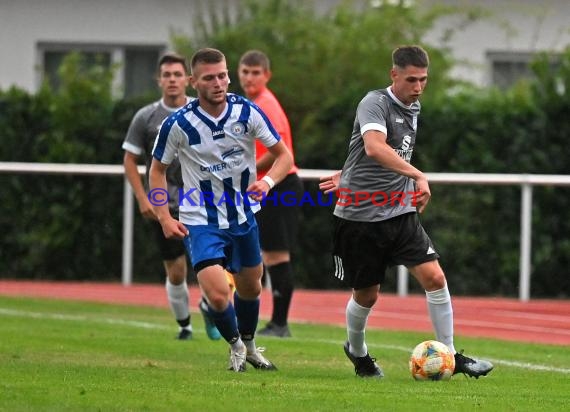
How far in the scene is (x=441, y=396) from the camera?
27.5 ft

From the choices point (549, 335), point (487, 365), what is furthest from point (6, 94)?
point (487, 365)

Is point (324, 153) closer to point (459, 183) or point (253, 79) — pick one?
point (459, 183)

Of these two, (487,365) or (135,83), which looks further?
(135,83)

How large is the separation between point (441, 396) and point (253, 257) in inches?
80.2

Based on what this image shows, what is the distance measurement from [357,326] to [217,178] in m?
1.36

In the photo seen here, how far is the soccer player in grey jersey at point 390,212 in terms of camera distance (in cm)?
950

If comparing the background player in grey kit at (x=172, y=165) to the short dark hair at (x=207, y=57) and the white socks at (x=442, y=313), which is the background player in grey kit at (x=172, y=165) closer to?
the short dark hair at (x=207, y=57)

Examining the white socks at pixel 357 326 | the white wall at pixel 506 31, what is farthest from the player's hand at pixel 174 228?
the white wall at pixel 506 31

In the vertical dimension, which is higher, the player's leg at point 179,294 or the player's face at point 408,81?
the player's face at point 408,81

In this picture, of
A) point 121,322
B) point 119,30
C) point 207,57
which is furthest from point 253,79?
point 119,30

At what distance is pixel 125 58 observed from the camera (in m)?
26.6

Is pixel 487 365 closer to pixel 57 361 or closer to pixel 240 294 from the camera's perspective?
pixel 240 294

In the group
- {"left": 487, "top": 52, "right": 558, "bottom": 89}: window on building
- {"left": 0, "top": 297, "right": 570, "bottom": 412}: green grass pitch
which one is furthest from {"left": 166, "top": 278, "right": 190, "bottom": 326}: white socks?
{"left": 487, "top": 52, "right": 558, "bottom": 89}: window on building

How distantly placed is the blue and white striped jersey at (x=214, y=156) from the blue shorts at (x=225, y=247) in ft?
0.16
